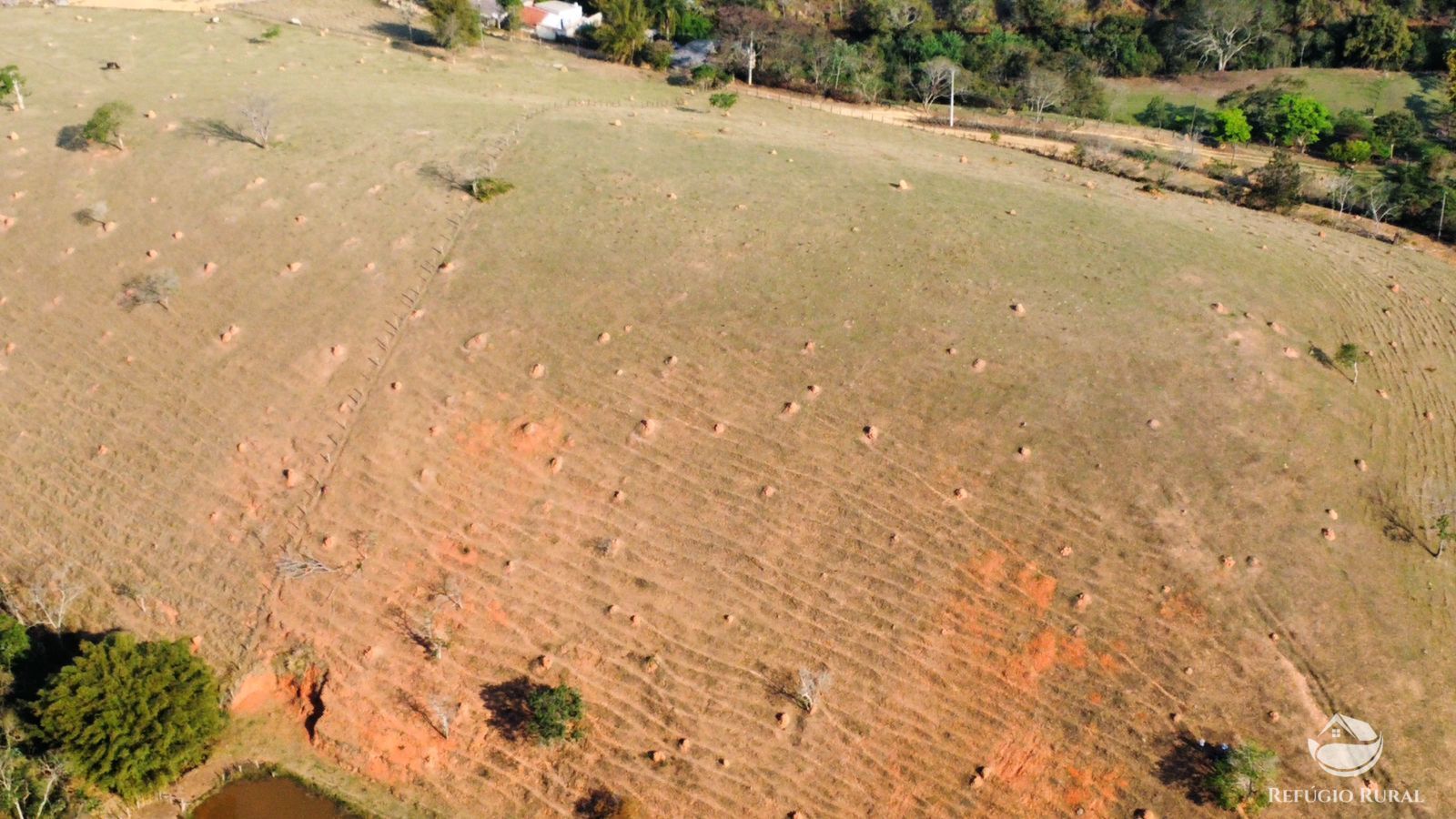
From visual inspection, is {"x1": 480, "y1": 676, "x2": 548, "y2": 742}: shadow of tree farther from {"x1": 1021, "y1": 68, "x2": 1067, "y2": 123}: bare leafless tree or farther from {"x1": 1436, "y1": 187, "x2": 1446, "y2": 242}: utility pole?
{"x1": 1021, "y1": 68, "x2": 1067, "y2": 123}: bare leafless tree

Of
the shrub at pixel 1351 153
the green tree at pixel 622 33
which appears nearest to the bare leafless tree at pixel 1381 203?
the shrub at pixel 1351 153

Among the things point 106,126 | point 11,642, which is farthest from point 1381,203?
point 106,126

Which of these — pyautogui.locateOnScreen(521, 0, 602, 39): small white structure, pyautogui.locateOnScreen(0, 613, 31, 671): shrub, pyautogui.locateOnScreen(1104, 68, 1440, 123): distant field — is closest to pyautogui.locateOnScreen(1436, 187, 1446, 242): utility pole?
pyautogui.locateOnScreen(1104, 68, 1440, 123): distant field

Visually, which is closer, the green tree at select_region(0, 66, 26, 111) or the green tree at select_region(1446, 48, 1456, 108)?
the green tree at select_region(0, 66, 26, 111)

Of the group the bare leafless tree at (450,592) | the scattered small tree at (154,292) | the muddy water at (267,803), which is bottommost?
the muddy water at (267,803)

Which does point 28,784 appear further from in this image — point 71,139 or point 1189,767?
point 71,139

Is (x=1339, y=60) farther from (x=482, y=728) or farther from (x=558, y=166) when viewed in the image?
(x=482, y=728)

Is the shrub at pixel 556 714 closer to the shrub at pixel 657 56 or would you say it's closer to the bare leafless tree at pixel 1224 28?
the shrub at pixel 657 56
